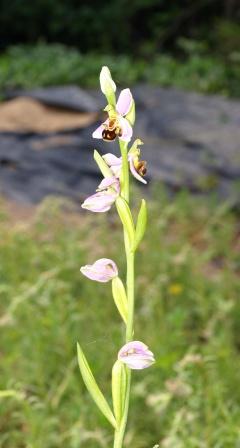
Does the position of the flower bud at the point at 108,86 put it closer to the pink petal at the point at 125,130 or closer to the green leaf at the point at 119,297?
the pink petal at the point at 125,130

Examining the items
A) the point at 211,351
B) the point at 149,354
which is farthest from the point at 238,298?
the point at 149,354

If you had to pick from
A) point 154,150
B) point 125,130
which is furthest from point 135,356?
point 154,150

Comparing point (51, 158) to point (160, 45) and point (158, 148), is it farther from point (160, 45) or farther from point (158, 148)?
point (160, 45)

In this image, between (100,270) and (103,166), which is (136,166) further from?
(100,270)

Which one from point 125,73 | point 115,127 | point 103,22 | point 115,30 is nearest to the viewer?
point 115,127

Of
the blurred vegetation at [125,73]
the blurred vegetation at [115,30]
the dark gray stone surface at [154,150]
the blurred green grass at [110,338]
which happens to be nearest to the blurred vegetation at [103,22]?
the blurred vegetation at [115,30]

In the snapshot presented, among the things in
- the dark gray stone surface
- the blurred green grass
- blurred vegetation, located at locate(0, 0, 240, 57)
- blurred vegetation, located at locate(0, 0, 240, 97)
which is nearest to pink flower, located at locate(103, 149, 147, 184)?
the blurred green grass
